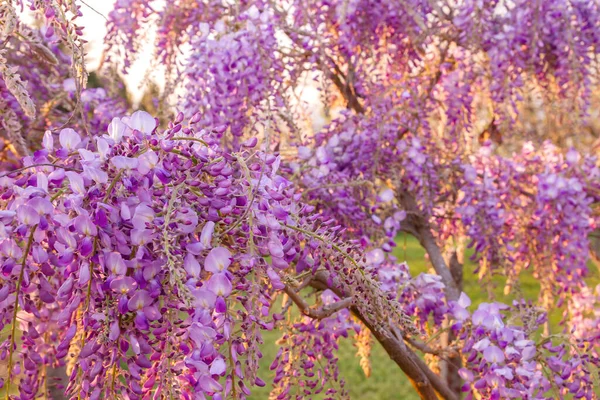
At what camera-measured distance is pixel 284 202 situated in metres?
1.30

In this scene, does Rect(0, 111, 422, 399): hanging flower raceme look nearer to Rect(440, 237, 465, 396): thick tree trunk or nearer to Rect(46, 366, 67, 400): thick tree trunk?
Rect(46, 366, 67, 400): thick tree trunk

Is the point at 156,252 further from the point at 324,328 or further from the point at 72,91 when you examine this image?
the point at 72,91

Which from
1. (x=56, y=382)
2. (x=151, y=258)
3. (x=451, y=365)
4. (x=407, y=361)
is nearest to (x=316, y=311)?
(x=407, y=361)

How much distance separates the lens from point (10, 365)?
108 centimetres

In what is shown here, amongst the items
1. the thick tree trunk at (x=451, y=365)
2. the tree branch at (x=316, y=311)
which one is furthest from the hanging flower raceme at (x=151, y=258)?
the thick tree trunk at (x=451, y=365)

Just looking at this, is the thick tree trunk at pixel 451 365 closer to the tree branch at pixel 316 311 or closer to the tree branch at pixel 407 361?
the tree branch at pixel 407 361

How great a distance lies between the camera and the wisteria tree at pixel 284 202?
110 centimetres

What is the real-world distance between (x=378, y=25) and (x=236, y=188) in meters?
2.37

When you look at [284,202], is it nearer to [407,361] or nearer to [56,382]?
[407,361]

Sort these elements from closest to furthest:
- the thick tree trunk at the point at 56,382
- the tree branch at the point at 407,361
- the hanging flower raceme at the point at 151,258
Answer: the hanging flower raceme at the point at 151,258, the tree branch at the point at 407,361, the thick tree trunk at the point at 56,382

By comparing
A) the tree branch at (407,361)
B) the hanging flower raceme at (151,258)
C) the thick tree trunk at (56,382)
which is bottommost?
the thick tree trunk at (56,382)

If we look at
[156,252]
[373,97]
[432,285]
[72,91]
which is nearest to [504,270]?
[432,285]

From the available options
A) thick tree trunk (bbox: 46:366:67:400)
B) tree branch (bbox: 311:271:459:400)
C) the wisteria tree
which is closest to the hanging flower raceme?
the wisteria tree

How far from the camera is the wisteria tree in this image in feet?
3.60
